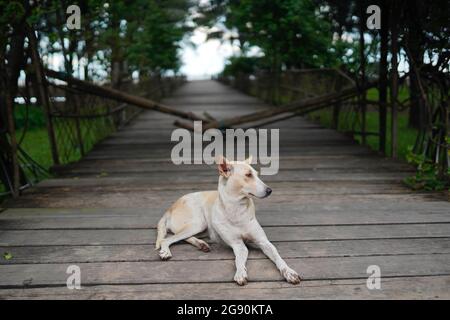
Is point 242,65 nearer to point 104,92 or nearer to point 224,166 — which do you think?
point 104,92

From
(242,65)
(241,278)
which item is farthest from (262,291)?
(242,65)

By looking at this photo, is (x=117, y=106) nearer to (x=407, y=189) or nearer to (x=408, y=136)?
(x=408, y=136)

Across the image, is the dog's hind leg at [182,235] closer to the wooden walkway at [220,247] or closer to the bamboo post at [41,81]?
the wooden walkway at [220,247]

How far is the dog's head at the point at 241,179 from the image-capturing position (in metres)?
3.87

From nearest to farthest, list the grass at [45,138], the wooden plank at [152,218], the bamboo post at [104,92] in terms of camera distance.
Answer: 1. the wooden plank at [152,218]
2. the bamboo post at [104,92]
3. the grass at [45,138]

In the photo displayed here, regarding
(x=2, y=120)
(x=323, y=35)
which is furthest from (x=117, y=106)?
(x=2, y=120)

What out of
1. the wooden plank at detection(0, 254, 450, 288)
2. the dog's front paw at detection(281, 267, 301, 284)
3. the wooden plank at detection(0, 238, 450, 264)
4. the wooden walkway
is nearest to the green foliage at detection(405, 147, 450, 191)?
the wooden walkway

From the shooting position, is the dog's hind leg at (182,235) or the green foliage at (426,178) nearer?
the dog's hind leg at (182,235)

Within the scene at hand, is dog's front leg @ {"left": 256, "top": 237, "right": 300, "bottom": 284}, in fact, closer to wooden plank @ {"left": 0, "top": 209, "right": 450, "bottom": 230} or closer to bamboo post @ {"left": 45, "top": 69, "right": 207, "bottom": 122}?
wooden plank @ {"left": 0, "top": 209, "right": 450, "bottom": 230}

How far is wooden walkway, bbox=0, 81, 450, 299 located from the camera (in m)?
3.52

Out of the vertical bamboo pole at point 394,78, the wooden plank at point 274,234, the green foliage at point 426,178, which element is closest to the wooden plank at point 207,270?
the wooden plank at point 274,234

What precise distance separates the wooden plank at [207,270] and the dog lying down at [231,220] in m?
0.09

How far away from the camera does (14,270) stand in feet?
12.7

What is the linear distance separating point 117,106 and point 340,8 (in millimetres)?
5694
